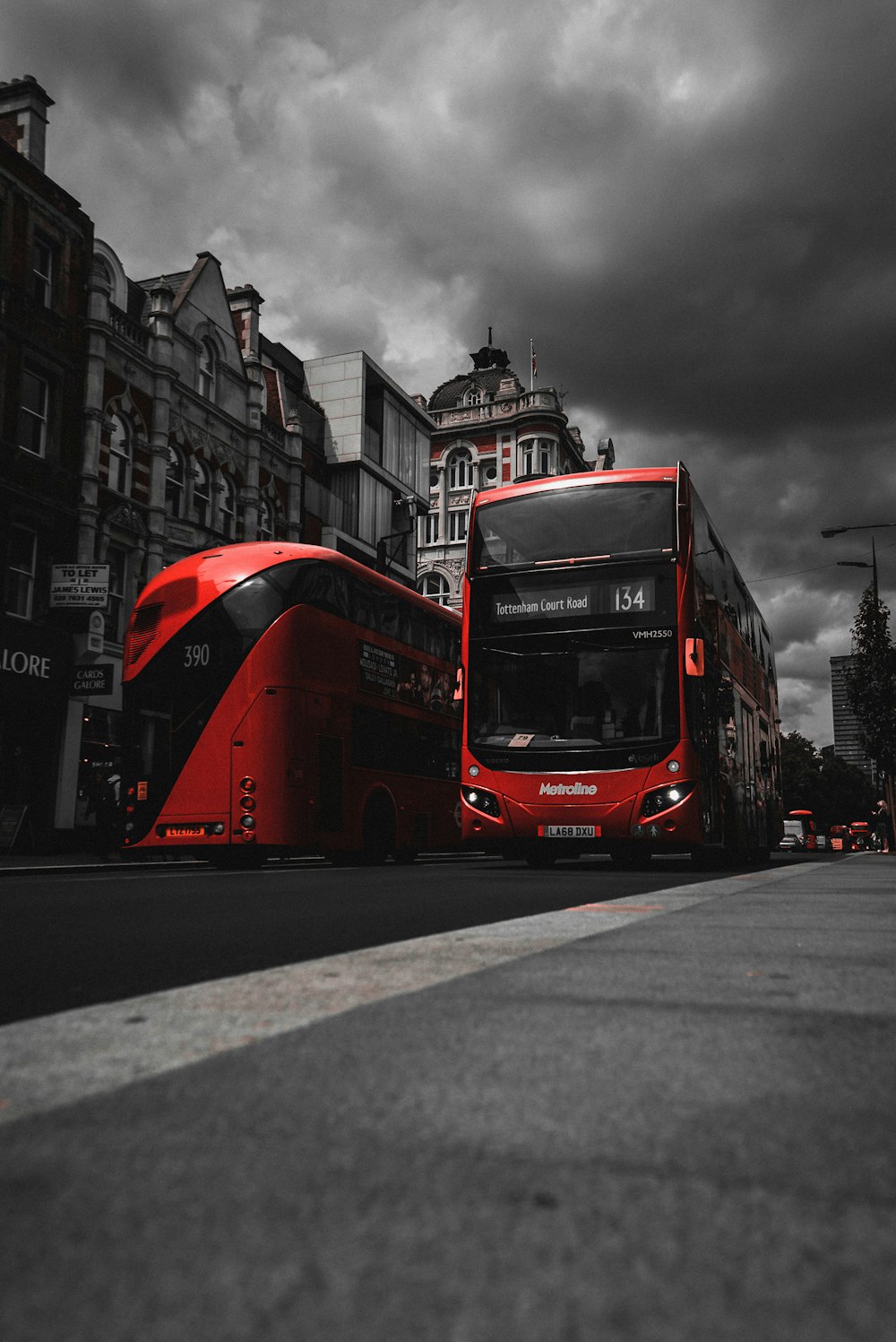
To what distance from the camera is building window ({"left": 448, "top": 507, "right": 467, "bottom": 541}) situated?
6056 cm

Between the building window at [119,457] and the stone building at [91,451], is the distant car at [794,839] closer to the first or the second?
the stone building at [91,451]

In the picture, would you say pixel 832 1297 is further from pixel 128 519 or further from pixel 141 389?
pixel 141 389

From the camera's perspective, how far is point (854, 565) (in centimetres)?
3653

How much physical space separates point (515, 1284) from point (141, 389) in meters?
25.7

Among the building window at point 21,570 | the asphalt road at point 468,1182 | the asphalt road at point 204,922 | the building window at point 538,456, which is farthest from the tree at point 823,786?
the asphalt road at point 468,1182

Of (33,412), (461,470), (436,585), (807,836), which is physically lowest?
(807,836)

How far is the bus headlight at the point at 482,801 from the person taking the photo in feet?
40.8

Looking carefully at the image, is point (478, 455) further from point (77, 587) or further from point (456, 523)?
point (77, 587)

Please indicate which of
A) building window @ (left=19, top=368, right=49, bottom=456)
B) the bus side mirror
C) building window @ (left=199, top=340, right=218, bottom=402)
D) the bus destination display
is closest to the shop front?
building window @ (left=19, top=368, right=49, bottom=456)

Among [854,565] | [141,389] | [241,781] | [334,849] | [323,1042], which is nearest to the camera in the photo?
[323,1042]

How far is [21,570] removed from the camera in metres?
20.7

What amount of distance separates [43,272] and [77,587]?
6528mm


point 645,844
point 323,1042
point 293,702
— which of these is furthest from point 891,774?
point 323,1042

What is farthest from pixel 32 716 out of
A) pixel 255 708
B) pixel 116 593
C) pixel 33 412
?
pixel 255 708
